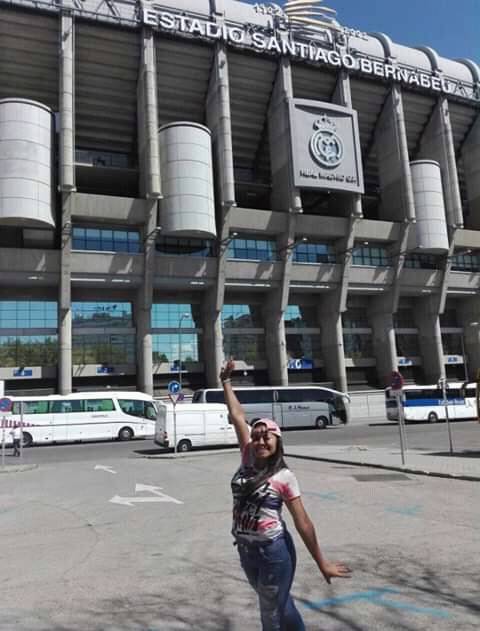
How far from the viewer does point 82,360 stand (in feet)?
140

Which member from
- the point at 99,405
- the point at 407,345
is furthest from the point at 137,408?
the point at 407,345

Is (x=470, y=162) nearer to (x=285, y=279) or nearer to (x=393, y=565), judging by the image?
(x=285, y=279)

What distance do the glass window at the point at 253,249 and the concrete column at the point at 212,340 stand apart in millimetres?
4013

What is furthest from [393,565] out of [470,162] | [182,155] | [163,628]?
[470,162]

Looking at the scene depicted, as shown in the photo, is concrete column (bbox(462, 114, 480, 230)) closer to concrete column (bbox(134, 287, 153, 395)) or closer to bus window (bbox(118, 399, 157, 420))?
concrete column (bbox(134, 287, 153, 395))

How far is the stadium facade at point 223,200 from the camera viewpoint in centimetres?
3988

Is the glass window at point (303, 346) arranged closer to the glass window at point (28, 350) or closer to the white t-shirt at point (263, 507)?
the glass window at point (28, 350)

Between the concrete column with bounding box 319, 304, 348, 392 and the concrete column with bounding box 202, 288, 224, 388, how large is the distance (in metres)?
10.5

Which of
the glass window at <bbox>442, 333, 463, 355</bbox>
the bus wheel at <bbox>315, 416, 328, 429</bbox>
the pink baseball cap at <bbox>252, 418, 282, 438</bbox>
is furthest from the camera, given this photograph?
the glass window at <bbox>442, 333, 463, 355</bbox>

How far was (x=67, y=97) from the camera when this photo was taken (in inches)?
1529

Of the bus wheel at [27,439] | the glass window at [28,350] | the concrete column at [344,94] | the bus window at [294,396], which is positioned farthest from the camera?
the concrete column at [344,94]

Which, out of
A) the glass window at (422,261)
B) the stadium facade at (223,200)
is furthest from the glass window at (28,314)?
the glass window at (422,261)

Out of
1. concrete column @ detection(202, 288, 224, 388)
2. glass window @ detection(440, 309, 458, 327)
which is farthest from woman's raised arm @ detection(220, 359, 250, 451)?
glass window @ detection(440, 309, 458, 327)

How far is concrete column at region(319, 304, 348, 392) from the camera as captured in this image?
155 feet
